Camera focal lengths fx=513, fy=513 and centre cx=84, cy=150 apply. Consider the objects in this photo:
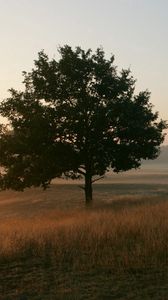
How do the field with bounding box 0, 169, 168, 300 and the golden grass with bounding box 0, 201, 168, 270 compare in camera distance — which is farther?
the golden grass with bounding box 0, 201, 168, 270

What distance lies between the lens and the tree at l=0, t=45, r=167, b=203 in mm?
30203

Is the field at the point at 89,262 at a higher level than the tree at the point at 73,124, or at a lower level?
lower

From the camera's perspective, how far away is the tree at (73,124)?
30203mm

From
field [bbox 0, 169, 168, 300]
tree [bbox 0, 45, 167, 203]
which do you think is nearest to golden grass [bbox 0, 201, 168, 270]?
field [bbox 0, 169, 168, 300]

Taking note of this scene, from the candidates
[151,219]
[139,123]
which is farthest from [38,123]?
[151,219]

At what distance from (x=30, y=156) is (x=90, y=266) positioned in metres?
19.3

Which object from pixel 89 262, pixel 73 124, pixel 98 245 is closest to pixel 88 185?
pixel 73 124

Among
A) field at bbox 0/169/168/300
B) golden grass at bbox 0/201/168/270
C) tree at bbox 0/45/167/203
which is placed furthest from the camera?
tree at bbox 0/45/167/203

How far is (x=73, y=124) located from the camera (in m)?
30.0

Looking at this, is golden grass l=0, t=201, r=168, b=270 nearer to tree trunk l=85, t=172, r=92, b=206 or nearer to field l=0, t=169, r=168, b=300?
field l=0, t=169, r=168, b=300

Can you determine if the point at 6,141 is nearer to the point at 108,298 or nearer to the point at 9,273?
the point at 9,273

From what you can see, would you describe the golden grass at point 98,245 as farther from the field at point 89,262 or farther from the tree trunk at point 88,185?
the tree trunk at point 88,185

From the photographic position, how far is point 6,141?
30.9 metres

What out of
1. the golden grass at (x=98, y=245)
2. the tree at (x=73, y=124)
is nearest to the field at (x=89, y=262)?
the golden grass at (x=98, y=245)
